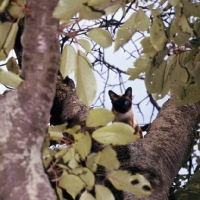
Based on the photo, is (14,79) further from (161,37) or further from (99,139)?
(161,37)

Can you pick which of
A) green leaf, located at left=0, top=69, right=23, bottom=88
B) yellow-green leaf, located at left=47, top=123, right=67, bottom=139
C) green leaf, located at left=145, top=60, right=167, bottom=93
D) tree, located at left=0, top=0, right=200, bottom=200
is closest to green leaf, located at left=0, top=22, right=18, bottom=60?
tree, located at left=0, top=0, right=200, bottom=200

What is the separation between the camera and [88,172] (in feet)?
2.56

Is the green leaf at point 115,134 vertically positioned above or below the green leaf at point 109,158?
above

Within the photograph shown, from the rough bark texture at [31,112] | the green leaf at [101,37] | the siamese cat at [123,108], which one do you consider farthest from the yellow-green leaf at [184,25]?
the siamese cat at [123,108]

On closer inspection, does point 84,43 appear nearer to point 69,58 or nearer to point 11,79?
point 69,58

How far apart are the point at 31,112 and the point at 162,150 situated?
82 cm

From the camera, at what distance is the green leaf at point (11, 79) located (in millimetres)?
670

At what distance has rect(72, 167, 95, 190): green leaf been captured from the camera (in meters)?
0.78

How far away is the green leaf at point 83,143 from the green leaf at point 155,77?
404 millimetres

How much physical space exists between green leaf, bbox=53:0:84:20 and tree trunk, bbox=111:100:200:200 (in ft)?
2.16

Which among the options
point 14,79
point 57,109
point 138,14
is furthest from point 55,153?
point 57,109

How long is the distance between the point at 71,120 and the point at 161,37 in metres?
0.65

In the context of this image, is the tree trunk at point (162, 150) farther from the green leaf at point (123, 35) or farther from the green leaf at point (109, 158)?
the green leaf at point (123, 35)

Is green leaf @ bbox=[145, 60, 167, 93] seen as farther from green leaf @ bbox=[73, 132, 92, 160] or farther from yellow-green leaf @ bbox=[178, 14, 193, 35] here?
green leaf @ bbox=[73, 132, 92, 160]
